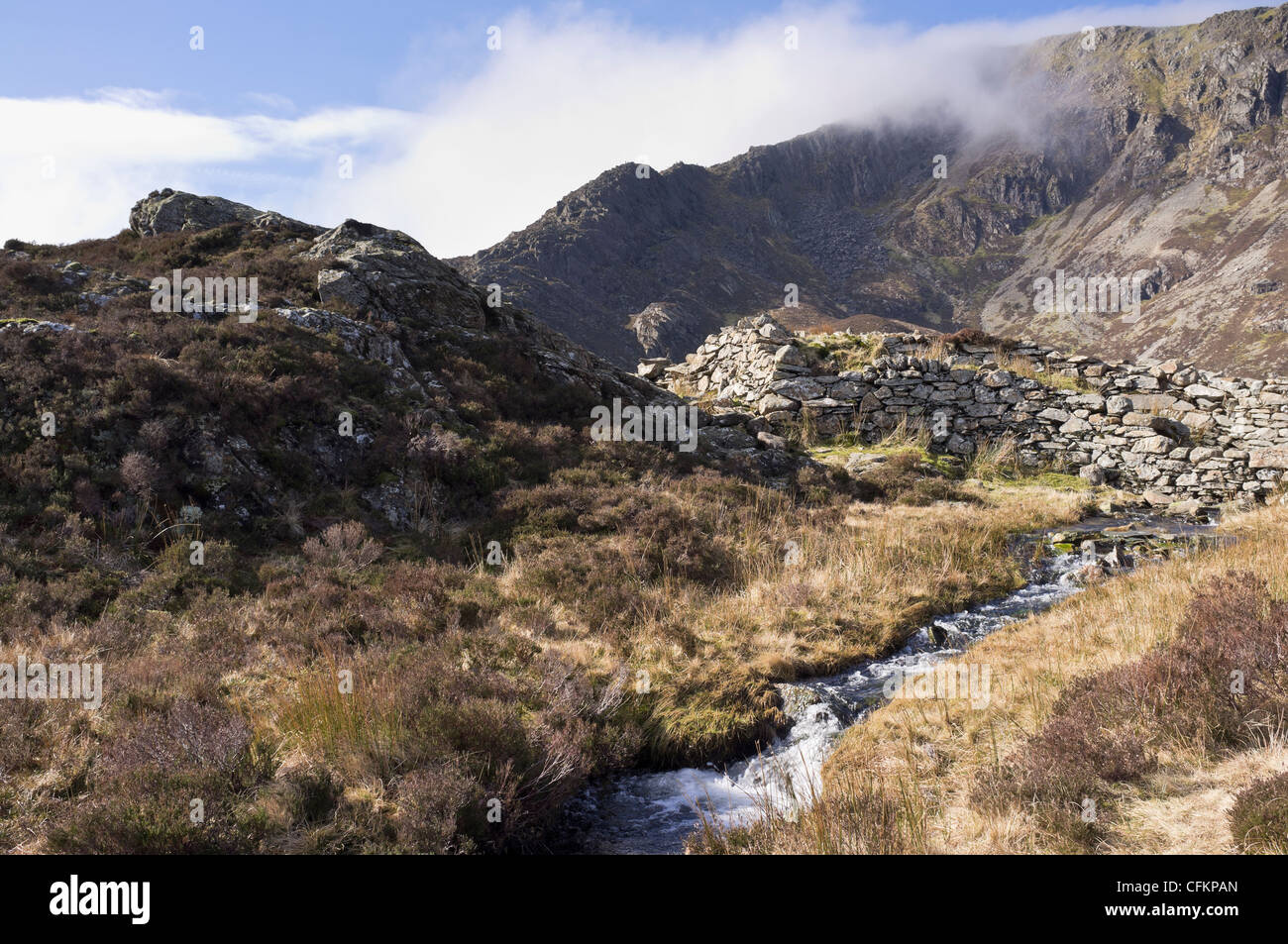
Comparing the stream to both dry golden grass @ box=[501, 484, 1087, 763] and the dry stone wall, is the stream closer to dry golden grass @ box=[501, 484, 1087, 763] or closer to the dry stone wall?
dry golden grass @ box=[501, 484, 1087, 763]

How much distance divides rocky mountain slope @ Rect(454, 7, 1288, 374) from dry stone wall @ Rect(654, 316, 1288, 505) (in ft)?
240

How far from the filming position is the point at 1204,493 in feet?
54.9

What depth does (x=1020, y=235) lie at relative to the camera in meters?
167

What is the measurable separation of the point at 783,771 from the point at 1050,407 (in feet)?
59.1

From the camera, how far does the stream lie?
5.51 meters

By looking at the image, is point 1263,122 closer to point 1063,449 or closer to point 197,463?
point 1063,449

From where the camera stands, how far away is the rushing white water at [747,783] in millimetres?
5488

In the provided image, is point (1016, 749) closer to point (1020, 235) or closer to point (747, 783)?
point (747, 783)

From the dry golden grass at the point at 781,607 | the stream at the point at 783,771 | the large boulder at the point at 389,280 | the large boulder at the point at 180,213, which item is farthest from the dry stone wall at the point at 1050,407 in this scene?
the large boulder at the point at 180,213

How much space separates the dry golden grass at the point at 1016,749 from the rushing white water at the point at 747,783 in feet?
1.25

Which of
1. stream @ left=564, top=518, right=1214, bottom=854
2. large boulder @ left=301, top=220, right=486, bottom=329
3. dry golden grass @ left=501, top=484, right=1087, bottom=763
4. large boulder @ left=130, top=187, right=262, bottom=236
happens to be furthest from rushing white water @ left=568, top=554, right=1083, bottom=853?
large boulder @ left=130, top=187, right=262, bottom=236

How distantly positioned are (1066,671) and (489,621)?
22.9 feet

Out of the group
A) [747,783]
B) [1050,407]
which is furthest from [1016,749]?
[1050,407]
